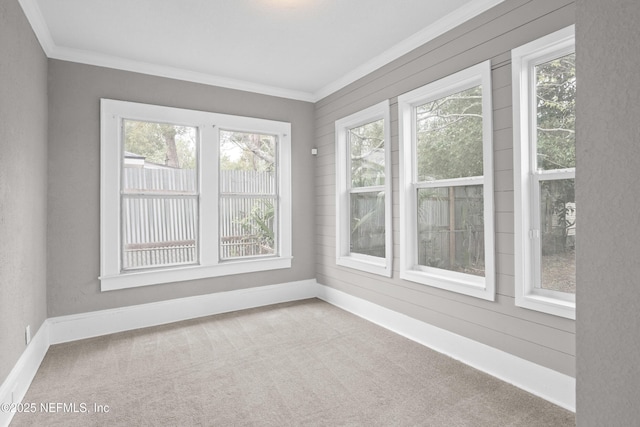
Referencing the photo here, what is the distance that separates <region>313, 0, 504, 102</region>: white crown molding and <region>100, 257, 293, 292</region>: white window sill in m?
2.41

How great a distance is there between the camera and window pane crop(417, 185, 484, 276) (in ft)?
9.32

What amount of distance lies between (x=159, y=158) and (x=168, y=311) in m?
1.73

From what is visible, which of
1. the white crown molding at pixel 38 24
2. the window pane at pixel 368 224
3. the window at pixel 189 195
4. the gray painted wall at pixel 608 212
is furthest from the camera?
the window pane at pixel 368 224

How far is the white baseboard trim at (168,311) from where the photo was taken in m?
3.40

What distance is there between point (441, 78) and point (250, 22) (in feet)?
5.61

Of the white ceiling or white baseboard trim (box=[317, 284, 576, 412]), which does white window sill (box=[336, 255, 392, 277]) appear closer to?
white baseboard trim (box=[317, 284, 576, 412])

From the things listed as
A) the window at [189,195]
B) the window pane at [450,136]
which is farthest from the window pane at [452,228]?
the window at [189,195]

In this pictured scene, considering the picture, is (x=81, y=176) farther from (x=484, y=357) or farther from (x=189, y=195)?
(x=484, y=357)

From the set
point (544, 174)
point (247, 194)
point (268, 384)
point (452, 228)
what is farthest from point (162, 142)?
point (544, 174)

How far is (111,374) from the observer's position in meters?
2.70

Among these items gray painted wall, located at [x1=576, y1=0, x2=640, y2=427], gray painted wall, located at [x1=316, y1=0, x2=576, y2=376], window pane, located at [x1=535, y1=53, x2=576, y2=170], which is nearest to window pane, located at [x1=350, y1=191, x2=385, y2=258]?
gray painted wall, located at [x1=316, y1=0, x2=576, y2=376]

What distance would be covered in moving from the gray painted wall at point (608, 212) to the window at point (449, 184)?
5.35 feet

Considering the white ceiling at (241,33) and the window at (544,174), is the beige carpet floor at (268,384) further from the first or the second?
the white ceiling at (241,33)

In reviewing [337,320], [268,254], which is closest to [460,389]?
[337,320]
